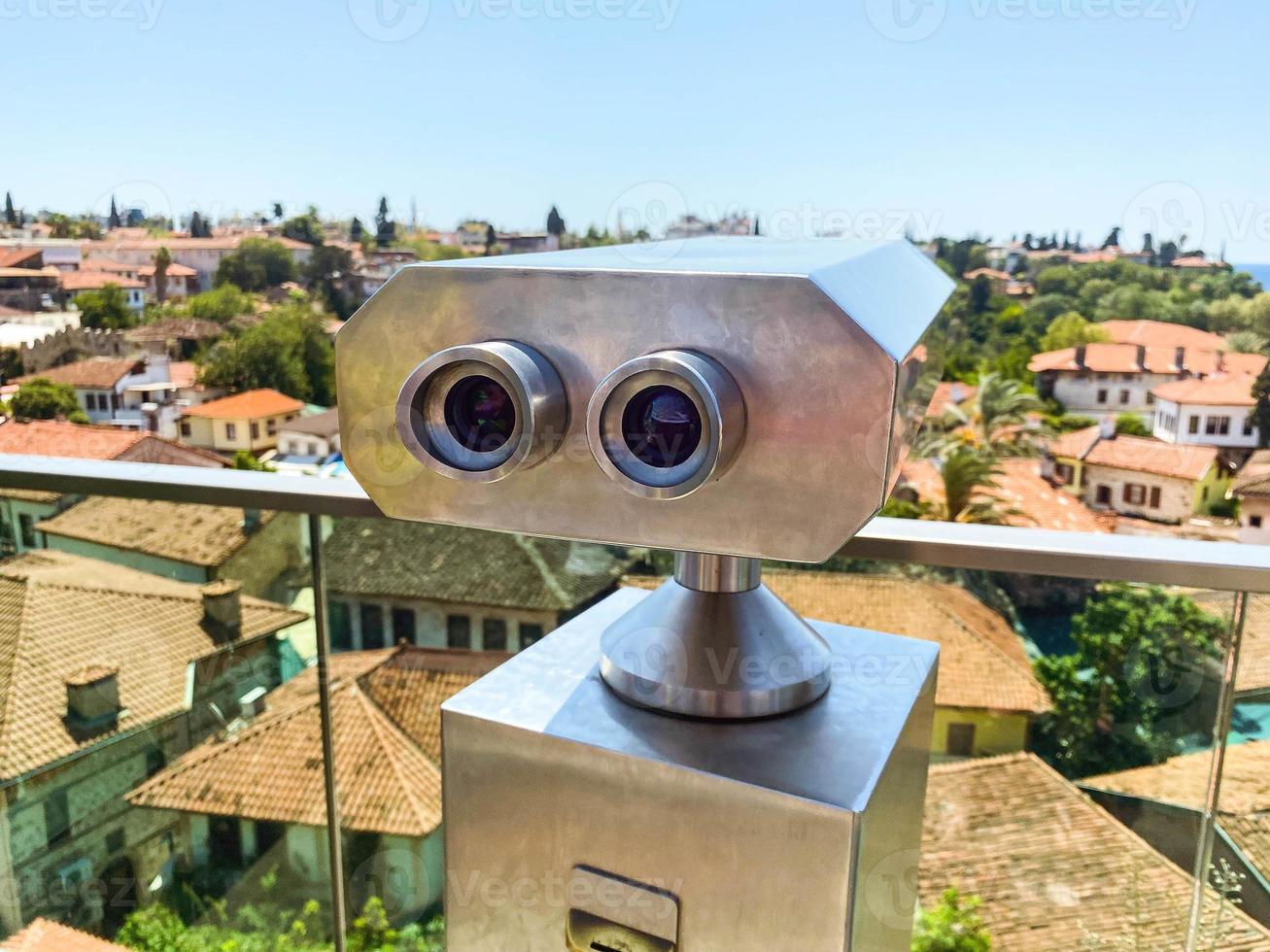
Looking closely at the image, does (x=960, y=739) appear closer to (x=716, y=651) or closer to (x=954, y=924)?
(x=954, y=924)

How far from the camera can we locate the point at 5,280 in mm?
4766

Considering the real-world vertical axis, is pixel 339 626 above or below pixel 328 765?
above

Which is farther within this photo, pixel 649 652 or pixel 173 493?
pixel 173 493

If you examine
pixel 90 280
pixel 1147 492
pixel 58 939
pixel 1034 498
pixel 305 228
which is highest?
pixel 305 228

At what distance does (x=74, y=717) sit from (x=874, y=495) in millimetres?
1728

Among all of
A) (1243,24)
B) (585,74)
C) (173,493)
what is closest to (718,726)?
(173,493)

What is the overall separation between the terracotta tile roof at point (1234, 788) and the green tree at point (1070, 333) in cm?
661

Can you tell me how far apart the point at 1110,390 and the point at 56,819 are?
1127cm

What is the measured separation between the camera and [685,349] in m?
0.66

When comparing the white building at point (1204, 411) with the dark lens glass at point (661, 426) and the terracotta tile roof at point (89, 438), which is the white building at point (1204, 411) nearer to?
the terracotta tile roof at point (89, 438)

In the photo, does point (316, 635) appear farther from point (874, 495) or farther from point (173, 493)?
point (874, 495)

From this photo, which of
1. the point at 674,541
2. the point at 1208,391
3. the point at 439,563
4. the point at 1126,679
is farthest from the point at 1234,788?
the point at 1208,391

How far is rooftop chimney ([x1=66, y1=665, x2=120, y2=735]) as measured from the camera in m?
1.73

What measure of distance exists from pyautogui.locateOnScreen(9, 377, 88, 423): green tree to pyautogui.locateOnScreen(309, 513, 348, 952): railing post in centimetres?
414
